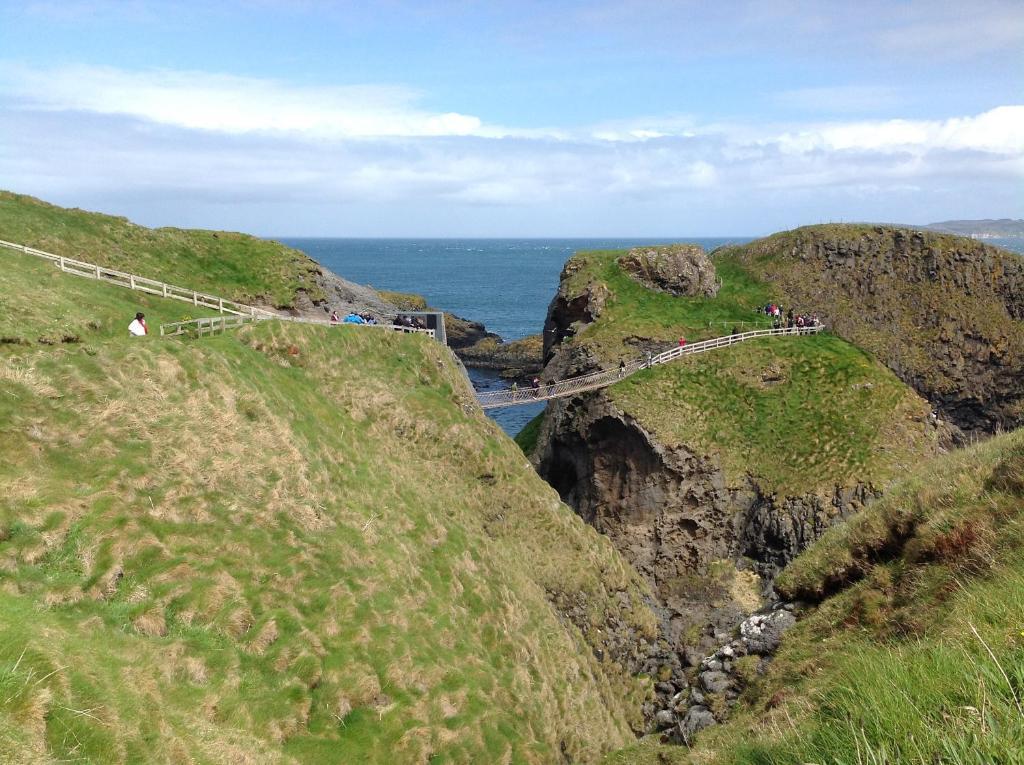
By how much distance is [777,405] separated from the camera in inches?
1737

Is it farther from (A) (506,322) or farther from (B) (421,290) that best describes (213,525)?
(B) (421,290)

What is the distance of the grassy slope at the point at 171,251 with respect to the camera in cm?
3803

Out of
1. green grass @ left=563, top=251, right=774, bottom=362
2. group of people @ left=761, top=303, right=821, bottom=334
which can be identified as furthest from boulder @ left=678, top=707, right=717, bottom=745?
group of people @ left=761, top=303, right=821, bottom=334

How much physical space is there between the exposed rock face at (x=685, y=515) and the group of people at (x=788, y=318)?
1736 cm

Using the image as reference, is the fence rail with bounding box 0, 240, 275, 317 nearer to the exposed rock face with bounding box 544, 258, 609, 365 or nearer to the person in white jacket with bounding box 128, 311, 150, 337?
the person in white jacket with bounding box 128, 311, 150, 337

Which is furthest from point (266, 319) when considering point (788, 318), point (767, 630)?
point (788, 318)

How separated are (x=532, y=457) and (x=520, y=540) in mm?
19678

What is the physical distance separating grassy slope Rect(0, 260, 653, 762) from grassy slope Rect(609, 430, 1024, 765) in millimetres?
5741

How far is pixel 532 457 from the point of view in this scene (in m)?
48.0

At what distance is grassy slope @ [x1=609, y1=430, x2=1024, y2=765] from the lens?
5.23m

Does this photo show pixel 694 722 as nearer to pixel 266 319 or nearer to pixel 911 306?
pixel 266 319

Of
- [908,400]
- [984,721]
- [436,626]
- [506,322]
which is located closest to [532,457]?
[908,400]

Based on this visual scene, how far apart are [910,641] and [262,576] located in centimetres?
1394

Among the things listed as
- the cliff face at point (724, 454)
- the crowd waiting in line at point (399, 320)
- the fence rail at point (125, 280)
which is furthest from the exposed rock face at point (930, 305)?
the fence rail at point (125, 280)
